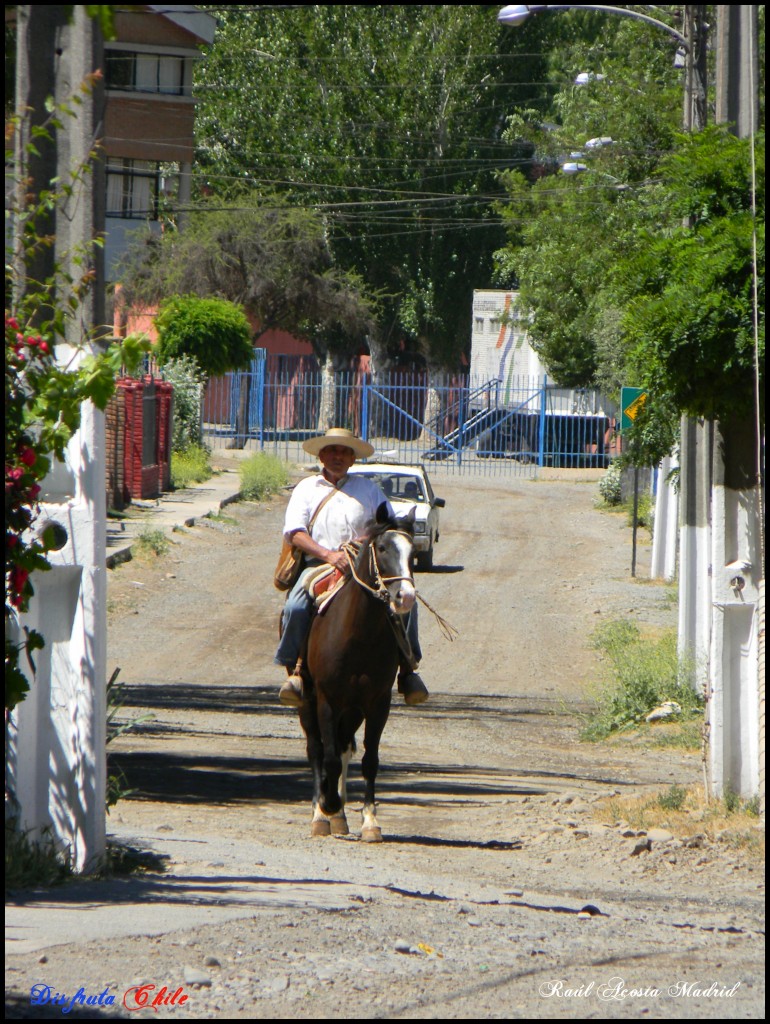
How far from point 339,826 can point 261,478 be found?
2523cm

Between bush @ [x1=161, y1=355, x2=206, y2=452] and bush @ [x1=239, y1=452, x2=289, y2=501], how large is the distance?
2.01m

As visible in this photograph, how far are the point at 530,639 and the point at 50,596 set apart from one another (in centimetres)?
1189

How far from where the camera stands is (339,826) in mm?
8312

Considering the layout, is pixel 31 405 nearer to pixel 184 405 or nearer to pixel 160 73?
pixel 184 405

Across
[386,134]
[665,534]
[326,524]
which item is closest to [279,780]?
[326,524]

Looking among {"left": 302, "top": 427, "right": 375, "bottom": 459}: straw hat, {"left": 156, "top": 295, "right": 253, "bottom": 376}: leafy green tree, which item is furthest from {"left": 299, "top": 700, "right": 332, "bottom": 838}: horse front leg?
{"left": 156, "top": 295, "right": 253, "bottom": 376}: leafy green tree

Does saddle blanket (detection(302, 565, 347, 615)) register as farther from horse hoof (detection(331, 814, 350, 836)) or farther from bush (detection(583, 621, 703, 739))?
bush (detection(583, 621, 703, 739))

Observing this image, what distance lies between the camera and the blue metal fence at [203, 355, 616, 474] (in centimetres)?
4428

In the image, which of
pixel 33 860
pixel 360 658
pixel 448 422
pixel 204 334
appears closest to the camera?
pixel 33 860

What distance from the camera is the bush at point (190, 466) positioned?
107ft

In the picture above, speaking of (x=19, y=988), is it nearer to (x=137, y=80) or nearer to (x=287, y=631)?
(x=287, y=631)

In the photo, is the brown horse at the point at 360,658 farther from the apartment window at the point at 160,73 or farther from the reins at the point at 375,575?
the apartment window at the point at 160,73

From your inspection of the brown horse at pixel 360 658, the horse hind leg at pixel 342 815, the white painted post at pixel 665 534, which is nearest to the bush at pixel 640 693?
the horse hind leg at pixel 342 815

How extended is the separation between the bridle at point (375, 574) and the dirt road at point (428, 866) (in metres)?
1.55
